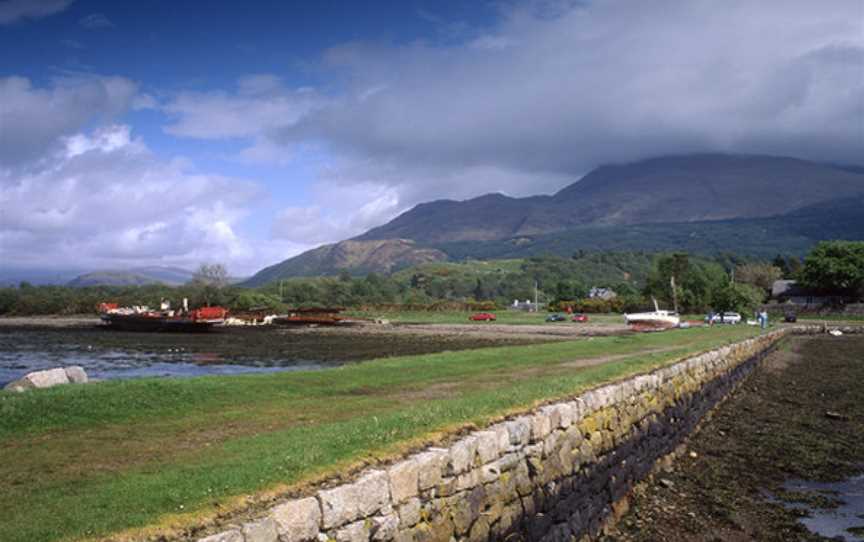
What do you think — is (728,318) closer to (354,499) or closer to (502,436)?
(502,436)

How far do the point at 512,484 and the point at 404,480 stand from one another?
101 inches

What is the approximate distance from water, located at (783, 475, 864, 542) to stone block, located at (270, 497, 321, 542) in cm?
1012

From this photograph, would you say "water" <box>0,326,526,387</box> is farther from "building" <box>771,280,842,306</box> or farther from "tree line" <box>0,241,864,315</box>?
"building" <box>771,280,842,306</box>

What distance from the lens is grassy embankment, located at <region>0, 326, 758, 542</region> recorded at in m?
6.90

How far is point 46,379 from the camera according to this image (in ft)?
50.8

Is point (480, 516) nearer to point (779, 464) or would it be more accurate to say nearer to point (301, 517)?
point (301, 517)

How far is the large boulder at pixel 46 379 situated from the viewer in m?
14.7

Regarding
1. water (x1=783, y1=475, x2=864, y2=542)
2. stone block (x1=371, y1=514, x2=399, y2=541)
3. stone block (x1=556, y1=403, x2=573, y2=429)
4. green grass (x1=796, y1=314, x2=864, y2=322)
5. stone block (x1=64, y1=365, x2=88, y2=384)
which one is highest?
stone block (x1=64, y1=365, x2=88, y2=384)

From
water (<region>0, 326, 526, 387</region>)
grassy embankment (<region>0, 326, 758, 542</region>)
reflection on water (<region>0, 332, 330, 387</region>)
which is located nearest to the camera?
grassy embankment (<region>0, 326, 758, 542</region>)

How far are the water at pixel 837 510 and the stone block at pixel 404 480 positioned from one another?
28.2 feet

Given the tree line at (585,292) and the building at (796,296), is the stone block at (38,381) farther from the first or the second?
the building at (796,296)

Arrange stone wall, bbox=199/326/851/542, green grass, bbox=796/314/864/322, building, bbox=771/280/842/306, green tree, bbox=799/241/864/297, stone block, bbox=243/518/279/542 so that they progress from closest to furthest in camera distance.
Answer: stone block, bbox=243/518/279/542
stone wall, bbox=199/326/851/542
green grass, bbox=796/314/864/322
green tree, bbox=799/241/864/297
building, bbox=771/280/842/306

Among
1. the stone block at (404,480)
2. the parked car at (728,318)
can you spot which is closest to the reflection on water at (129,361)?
the stone block at (404,480)

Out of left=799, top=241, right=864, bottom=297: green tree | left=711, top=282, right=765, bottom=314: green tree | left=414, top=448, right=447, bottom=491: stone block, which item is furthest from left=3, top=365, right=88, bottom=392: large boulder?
left=799, top=241, right=864, bottom=297: green tree
